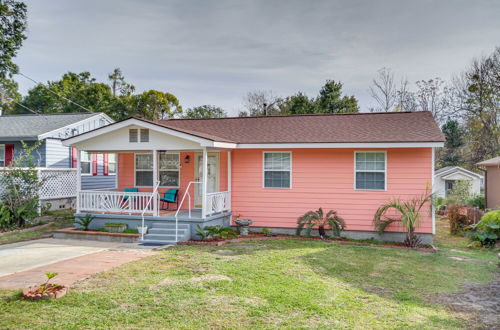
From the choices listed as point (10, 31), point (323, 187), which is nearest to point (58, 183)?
point (10, 31)

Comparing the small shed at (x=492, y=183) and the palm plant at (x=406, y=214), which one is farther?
the small shed at (x=492, y=183)

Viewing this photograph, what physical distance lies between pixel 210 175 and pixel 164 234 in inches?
122

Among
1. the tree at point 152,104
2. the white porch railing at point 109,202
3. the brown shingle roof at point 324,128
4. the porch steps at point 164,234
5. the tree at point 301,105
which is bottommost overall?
the porch steps at point 164,234

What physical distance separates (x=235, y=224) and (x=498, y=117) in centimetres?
2230

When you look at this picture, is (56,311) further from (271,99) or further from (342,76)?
(271,99)

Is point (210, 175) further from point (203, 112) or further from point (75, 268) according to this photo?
point (203, 112)

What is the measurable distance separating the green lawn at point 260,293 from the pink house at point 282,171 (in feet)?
7.99

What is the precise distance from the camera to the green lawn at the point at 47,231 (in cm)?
1052

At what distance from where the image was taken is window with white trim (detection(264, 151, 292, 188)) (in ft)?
38.7

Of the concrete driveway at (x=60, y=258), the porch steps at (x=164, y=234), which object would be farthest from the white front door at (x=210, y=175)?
the concrete driveway at (x=60, y=258)

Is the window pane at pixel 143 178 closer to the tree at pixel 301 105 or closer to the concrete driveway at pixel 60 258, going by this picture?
the concrete driveway at pixel 60 258

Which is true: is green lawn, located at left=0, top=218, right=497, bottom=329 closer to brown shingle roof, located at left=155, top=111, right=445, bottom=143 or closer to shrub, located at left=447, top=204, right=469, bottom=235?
brown shingle roof, located at left=155, top=111, right=445, bottom=143

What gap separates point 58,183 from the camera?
15.5 metres

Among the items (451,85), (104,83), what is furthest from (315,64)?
(104,83)
